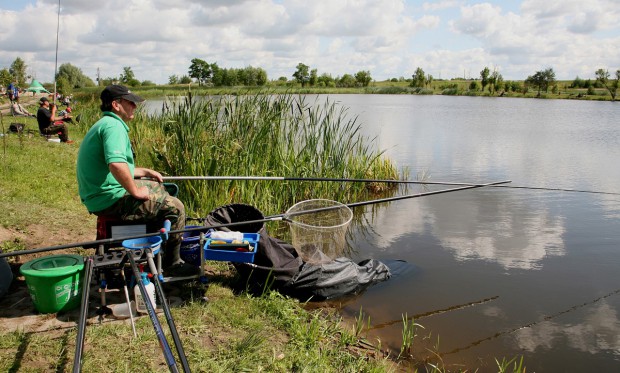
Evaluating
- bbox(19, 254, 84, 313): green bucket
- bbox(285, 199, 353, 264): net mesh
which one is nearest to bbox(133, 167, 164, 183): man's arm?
bbox(19, 254, 84, 313): green bucket

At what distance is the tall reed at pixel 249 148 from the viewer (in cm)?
542

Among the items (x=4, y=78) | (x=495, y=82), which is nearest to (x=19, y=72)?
(x=4, y=78)

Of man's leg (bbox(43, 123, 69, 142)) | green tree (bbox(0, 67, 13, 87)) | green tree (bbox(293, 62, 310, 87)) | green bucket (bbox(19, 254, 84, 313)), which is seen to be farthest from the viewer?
green tree (bbox(293, 62, 310, 87))

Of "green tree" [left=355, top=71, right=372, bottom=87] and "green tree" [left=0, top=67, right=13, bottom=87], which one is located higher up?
"green tree" [left=355, top=71, right=372, bottom=87]

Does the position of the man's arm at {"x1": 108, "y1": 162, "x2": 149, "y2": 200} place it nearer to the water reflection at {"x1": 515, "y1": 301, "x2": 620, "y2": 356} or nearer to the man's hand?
the man's hand

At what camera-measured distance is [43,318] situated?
9.66 feet

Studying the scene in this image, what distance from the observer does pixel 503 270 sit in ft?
16.3

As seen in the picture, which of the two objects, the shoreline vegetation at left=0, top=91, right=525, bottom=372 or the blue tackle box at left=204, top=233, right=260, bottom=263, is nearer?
the shoreline vegetation at left=0, top=91, right=525, bottom=372

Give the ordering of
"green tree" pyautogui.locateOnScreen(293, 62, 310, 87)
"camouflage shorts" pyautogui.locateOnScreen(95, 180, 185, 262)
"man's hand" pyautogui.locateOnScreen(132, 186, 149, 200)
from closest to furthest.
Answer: "man's hand" pyautogui.locateOnScreen(132, 186, 149, 200), "camouflage shorts" pyautogui.locateOnScreen(95, 180, 185, 262), "green tree" pyautogui.locateOnScreen(293, 62, 310, 87)

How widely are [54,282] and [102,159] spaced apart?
83 centimetres

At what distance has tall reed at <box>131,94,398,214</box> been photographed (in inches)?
213

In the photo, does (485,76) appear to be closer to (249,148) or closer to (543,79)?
(543,79)

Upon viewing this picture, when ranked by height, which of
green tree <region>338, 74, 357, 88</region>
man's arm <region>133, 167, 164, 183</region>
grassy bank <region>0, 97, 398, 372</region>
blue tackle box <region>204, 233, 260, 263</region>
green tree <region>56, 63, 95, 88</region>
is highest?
green tree <region>338, 74, 357, 88</region>

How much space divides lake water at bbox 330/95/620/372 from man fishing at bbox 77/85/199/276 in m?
1.78
